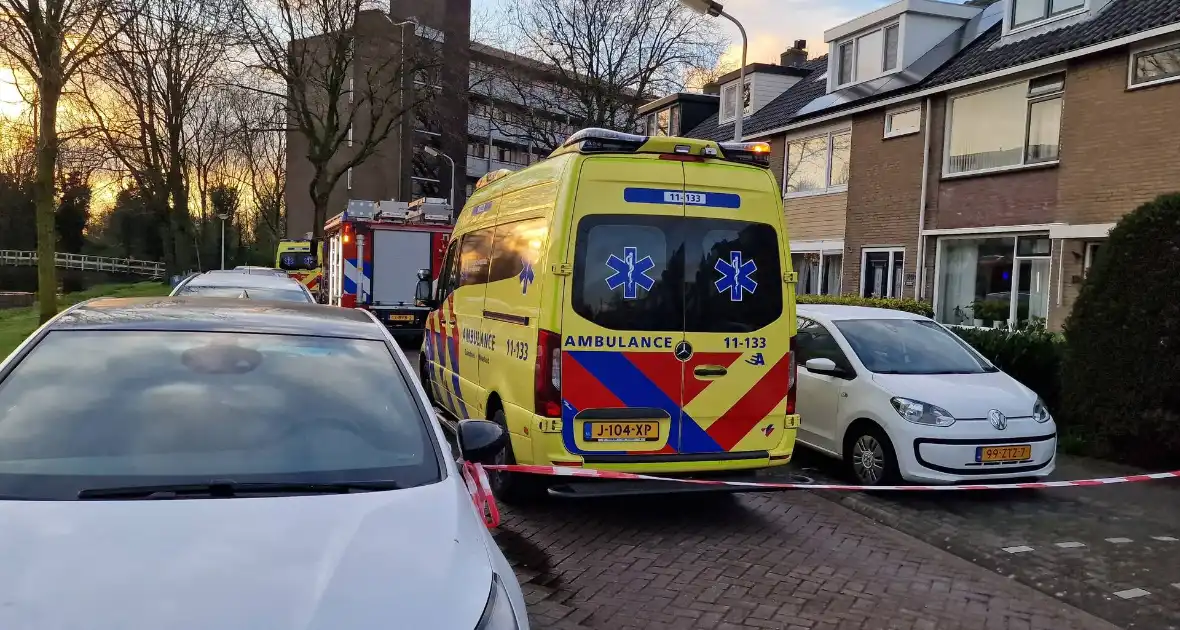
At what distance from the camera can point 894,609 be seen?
4.76 m

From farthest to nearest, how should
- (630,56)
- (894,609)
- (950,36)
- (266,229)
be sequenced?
(266,229) < (630,56) < (950,36) < (894,609)

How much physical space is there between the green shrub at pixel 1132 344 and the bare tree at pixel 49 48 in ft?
51.0

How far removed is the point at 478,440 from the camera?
3592 millimetres

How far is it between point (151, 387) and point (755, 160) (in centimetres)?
443

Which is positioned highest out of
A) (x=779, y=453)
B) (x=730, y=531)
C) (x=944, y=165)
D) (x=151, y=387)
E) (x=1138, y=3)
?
(x=1138, y=3)

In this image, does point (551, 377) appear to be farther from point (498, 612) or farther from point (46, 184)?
point (46, 184)

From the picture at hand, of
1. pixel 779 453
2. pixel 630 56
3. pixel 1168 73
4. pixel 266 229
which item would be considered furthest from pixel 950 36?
pixel 266 229

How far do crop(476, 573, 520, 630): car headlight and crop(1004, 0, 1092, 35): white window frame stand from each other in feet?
55.7

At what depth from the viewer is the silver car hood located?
2080 mm

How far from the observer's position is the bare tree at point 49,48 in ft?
47.9

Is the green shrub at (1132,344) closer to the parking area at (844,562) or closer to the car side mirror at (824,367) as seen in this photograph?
the parking area at (844,562)

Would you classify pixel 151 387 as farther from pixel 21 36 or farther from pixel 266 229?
pixel 266 229

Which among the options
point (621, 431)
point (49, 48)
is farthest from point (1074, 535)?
point (49, 48)

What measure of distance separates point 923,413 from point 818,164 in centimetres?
1516
